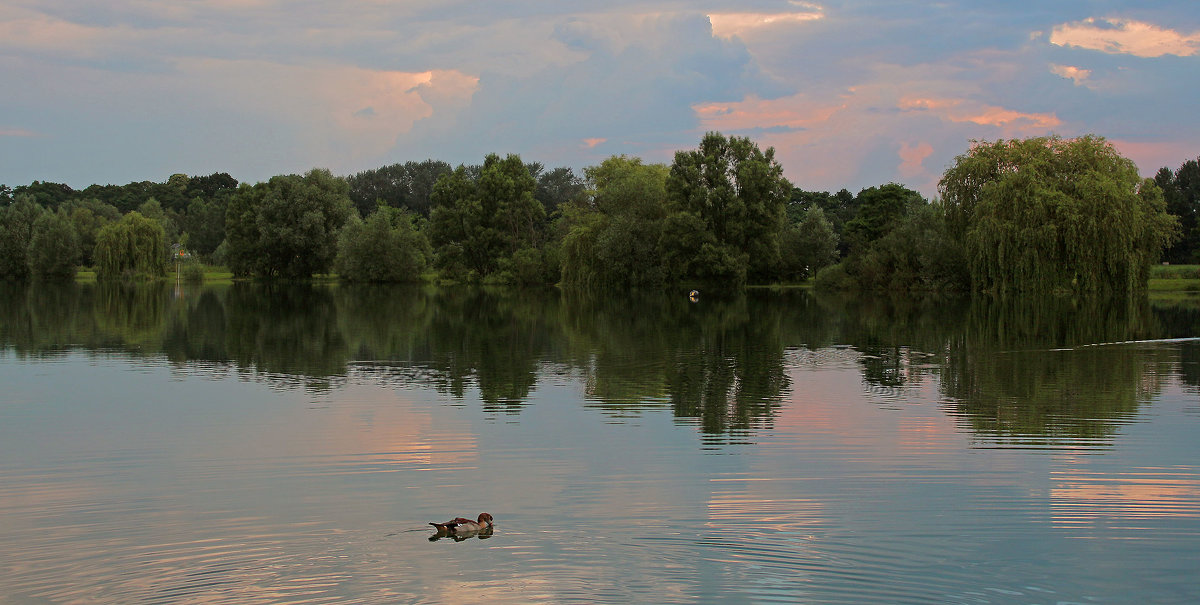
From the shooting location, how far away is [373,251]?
9250cm

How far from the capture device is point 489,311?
45.7 metres

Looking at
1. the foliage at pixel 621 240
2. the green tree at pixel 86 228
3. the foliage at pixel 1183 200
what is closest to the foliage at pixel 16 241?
the green tree at pixel 86 228

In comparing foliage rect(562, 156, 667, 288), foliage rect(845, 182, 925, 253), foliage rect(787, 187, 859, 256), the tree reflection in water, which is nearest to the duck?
the tree reflection in water

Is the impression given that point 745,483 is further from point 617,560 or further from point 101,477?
point 101,477

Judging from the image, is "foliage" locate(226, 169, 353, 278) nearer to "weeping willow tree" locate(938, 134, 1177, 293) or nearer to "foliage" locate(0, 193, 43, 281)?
"foliage" locate(0, 193, 43, 281)

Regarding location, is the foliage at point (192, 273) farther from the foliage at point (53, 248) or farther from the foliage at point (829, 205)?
the foliage at point (829, 205)

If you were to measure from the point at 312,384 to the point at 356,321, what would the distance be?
19.2 meters

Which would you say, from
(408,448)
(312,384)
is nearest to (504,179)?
(312,384)

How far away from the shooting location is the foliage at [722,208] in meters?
72.8

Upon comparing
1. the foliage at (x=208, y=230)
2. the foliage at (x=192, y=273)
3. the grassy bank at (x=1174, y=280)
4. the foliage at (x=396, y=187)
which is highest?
the foliage at (x=396, y=187)

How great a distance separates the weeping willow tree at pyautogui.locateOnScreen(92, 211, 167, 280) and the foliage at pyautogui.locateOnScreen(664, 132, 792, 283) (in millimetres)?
46794

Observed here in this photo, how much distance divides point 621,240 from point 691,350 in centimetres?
4922

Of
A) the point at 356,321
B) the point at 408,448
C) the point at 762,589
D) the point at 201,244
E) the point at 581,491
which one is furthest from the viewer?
the point at 201,244

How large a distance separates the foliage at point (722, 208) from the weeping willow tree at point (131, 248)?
46.8m
